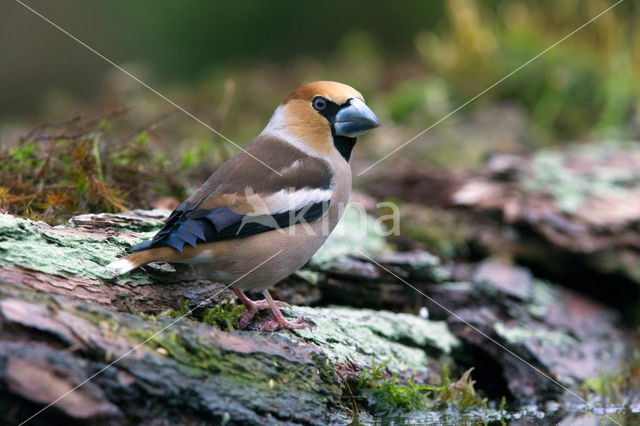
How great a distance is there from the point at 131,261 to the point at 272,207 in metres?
0.79

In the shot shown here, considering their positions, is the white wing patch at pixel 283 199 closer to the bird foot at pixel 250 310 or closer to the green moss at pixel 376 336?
the bird foot at pixel 250 310

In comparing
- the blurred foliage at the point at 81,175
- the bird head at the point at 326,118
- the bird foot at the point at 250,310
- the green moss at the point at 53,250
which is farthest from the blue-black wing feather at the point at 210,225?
the blurred foliage at the point at 81,175

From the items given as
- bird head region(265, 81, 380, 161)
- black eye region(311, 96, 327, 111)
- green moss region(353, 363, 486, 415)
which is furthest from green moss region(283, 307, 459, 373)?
black eye region(311, 96, 327, 111)

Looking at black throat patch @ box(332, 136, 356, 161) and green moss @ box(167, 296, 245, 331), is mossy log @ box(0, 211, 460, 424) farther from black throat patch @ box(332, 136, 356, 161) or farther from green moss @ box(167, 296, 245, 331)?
black throat patch @ box(332, 136, 356, 161)

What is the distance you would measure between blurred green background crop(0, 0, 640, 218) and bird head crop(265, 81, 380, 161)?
1.10 m

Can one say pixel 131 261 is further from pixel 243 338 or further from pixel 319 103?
pixel 319 103

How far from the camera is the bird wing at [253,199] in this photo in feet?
12.0

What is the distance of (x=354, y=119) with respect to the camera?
4465mm

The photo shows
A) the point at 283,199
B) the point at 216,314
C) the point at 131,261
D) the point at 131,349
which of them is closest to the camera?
the point at 131,349

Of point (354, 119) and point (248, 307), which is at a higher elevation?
point (354, 119)

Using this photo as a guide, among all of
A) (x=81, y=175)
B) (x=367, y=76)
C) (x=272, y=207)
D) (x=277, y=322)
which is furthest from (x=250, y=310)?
(x=367, y=76)

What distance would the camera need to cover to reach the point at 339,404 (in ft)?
12.0

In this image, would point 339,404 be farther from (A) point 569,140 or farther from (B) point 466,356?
(A) point 569,140

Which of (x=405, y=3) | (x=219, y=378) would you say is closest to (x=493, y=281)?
(x=219, y=378)
